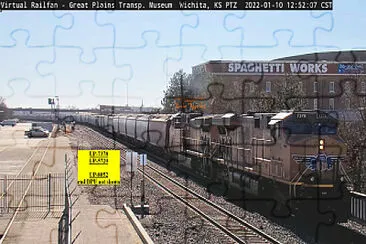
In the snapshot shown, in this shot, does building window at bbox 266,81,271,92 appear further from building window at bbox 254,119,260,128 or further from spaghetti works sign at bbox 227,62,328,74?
building window at bbox 254,119,260,128

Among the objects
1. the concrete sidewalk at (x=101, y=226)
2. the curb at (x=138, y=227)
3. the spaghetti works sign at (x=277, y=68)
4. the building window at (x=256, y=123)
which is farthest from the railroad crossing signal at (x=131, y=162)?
the spaghetti works sign at (x=277, y=68)

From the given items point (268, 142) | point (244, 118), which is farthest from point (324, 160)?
point (244, 118)

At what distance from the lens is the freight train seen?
15523 millimetres

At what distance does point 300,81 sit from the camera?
2894cm

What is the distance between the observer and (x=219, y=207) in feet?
61.5

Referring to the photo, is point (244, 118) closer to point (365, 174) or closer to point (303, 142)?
point (303, 142)

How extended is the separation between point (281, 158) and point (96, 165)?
24.3 ft

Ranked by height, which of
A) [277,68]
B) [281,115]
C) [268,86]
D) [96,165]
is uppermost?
[277,68]

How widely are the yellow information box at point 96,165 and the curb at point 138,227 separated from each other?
2.54 m

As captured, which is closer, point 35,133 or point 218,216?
point 218,216

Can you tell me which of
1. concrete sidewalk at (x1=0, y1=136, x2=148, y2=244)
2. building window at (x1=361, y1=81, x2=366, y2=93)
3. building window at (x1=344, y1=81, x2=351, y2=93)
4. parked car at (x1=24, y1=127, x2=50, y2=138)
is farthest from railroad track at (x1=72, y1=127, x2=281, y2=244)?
parked car at (x1=24, y1=127, x2=50, y2=138)

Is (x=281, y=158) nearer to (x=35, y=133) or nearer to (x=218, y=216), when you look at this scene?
(x=218, y=216)

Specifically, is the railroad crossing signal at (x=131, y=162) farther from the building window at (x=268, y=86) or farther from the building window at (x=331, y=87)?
the building window at (x=268, y=86)

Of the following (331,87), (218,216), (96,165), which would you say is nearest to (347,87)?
(331,87)
